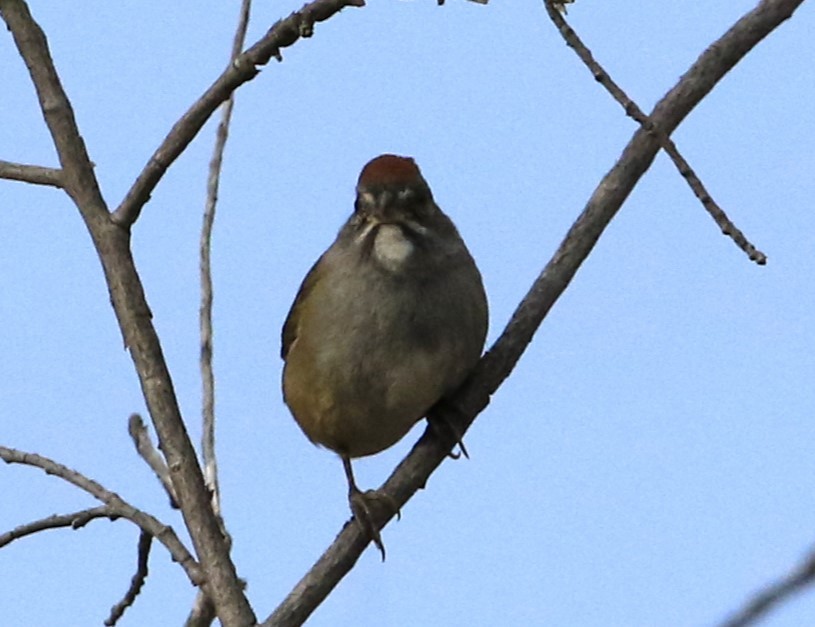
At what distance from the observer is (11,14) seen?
284 centimetres

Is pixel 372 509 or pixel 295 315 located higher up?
pixel 295 315

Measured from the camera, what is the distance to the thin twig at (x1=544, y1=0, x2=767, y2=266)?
240 centimetres

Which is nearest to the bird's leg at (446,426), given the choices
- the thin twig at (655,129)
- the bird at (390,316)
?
the bird at (390,316)

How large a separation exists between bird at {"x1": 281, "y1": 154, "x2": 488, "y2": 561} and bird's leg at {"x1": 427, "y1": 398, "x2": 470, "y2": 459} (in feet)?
0.09

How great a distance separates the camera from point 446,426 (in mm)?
3264

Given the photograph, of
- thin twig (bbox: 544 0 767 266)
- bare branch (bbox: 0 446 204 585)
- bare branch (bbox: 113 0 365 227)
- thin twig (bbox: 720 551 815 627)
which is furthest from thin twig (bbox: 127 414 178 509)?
thin twig (bbox: 720 551 815 627)

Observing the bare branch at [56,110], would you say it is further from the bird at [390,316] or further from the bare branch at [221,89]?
the bird at [390,316]

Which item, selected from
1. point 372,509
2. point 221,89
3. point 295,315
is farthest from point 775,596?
→ point 295,315

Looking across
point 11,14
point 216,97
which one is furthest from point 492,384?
point 11,14

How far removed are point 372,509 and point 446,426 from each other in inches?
16.5

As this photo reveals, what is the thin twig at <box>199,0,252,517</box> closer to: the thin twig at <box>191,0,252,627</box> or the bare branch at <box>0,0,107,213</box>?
the thin twig at <box>191,0,252,627</box>

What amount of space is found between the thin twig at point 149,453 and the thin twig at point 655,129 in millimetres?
1231

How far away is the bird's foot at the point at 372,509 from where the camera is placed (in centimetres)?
288

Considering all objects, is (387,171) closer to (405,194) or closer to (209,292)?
(405,194)
